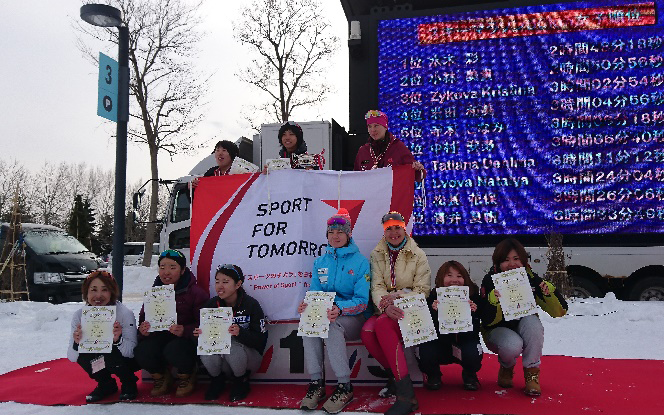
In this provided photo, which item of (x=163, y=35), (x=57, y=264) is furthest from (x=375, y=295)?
(x=163, y=35)

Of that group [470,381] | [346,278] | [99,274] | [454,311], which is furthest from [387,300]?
[99,274]

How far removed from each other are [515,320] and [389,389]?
1033 mm

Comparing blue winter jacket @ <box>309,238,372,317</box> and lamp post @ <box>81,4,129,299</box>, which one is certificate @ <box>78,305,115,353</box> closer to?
blue winter jacket @ <box>309,238,372,317</box>

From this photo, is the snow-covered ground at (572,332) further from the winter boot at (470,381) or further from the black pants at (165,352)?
the winter boot at (470,381)

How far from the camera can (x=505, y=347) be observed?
11.7 feet

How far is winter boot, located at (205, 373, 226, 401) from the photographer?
3.62 metres

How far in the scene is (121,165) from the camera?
5.99m

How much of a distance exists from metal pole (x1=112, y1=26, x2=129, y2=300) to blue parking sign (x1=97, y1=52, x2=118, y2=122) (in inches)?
2.2

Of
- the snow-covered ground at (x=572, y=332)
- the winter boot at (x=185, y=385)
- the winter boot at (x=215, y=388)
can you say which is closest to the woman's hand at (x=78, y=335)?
the snow-covered ground at (x=572, y=332)

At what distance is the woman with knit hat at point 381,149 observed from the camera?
434 cm

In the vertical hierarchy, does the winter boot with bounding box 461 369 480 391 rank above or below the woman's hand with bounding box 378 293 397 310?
below

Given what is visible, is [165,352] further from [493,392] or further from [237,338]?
[493,392]

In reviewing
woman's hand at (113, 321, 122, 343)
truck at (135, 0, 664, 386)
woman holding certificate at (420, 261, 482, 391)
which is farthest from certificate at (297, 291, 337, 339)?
truck at (135, 0, 664, 386)

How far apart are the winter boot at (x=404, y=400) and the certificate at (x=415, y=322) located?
0.25 m
